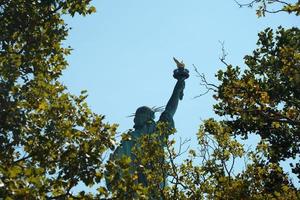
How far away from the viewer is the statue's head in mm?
31875

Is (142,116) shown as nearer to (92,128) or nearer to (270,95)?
(270,95)

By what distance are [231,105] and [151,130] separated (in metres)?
18.9

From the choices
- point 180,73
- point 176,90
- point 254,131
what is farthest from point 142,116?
point 254,131

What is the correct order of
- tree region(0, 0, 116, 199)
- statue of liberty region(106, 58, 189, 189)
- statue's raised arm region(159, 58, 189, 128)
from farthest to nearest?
1. statue's raised arm region(159, 58, 189, 128)
2. statue of liberty region(106, 58, 189, 189)
3. tree region(0, 0, 116, 199)

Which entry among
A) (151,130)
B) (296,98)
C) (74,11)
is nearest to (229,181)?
(296,98)

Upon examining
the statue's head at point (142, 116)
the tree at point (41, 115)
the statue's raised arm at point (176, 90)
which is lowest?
the tree at point (41, 115)

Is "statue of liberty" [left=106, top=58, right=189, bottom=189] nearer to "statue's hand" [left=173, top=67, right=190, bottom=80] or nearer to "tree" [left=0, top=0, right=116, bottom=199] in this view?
"statue's hand" [left=173, top=67, right=190, bottom=80]

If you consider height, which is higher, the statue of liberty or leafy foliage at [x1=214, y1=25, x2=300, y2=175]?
the statue of liberty

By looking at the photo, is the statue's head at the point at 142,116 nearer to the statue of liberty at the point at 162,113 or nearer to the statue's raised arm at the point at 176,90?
the statue of liberty at the point at 162,113

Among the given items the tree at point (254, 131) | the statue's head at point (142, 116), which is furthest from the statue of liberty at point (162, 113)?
the tree at point (254, 131)

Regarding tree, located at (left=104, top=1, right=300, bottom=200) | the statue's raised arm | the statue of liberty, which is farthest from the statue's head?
tree, located at (left=104, top=1, right=300, bottom=200)

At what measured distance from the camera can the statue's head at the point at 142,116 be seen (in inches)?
1255

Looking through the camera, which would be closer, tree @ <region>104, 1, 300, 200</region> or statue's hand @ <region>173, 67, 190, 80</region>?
tree @ <region>104, 1, 300, 200</region>

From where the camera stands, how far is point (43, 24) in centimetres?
1233
